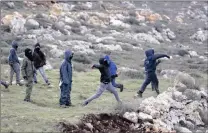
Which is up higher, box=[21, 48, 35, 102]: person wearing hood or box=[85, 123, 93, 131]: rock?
box=[21, 48, 35, 102]: person wearing hood

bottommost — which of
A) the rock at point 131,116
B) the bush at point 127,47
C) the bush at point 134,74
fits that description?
the bush at point 127,47

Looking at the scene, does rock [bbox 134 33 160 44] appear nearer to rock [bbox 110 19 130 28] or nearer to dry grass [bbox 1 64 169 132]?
rock [bbox 110 19 130 28]

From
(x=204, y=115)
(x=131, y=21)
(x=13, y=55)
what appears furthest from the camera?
(x=131, y=21)

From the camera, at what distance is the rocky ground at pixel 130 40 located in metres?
15.4

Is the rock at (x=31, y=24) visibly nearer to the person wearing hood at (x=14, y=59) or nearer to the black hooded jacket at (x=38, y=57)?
the black hooded jacket at (x=38, y=57)

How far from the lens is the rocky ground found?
1540 cm

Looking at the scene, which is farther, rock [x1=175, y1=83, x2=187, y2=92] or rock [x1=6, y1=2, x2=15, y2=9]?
rock [x1=6, y1=2, x2=15, y2=9]

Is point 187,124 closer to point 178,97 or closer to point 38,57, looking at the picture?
point 178,97

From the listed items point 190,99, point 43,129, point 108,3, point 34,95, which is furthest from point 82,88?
point 108,3

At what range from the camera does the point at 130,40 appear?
141 feet

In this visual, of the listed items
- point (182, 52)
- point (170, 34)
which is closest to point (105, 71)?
point (182, 52)

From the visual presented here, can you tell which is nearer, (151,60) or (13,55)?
(151,60)

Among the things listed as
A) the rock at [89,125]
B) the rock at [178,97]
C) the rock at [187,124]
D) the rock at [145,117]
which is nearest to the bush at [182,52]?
the rock at [178,97]

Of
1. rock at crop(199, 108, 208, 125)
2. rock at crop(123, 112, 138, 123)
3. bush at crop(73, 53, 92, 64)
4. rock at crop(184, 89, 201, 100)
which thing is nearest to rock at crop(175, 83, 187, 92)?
rock at crop(184, 89, 201, 100)
